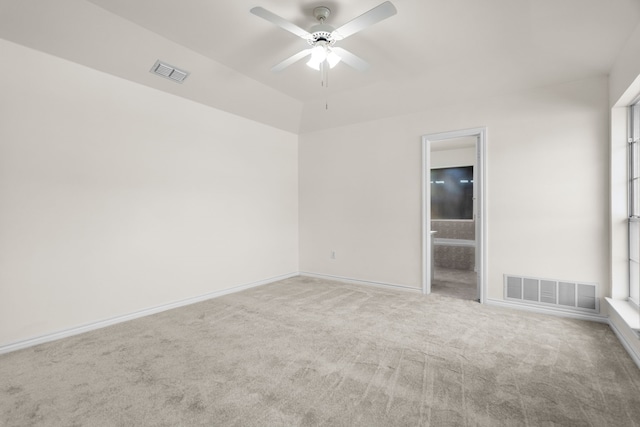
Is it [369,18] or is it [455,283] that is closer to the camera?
[369,18]

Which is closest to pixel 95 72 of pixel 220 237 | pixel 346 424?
pixel 220 237

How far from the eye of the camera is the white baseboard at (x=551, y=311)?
3193 mm

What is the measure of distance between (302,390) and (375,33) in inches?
119

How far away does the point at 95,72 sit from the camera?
10.1 feet

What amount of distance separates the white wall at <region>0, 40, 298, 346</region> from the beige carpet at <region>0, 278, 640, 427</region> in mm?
421

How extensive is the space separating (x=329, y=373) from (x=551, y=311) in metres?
2.82

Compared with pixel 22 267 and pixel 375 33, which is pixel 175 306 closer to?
pixel 22 267

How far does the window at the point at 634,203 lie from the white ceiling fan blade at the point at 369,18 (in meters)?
2.63

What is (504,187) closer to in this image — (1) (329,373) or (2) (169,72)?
(1) (329,373)

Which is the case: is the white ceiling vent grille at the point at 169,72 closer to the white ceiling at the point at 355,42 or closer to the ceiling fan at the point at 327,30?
the white ceiling at the point at 355,42

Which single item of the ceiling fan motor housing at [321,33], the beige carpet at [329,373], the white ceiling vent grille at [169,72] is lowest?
the beige carpet at [329,373]

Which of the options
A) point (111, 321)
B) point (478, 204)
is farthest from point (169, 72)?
point (478, 204)

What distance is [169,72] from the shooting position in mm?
3371

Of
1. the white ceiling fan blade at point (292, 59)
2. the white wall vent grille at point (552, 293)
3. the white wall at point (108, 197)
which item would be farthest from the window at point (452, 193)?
the white ceiling fan blade at point (292, 59)
